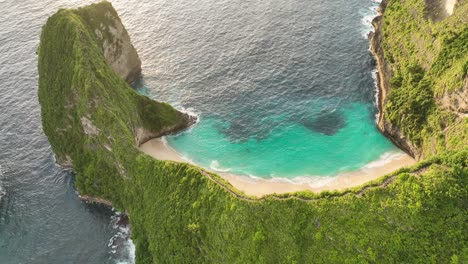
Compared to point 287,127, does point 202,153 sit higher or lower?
lower

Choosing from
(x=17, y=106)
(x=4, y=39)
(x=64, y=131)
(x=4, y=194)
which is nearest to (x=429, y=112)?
(x=64, y=131)

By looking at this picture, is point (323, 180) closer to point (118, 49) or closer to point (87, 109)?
point (87, 109)

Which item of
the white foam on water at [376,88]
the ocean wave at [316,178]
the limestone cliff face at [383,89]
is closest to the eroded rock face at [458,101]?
the limestone cliff face at [383,89]

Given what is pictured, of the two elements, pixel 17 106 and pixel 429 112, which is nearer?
pixel 429 112

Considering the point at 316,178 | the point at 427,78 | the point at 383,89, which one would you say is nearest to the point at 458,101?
the point at 427,78

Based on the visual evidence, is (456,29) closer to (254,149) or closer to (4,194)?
(254,149)

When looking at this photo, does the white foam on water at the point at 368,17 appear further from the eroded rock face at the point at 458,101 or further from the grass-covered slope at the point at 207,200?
the grass-covered slope at the point at 207,200

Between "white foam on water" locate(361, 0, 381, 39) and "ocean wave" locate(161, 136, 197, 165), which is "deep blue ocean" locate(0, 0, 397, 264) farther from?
"ocean wave" locate(161, 136, 197, 165)
